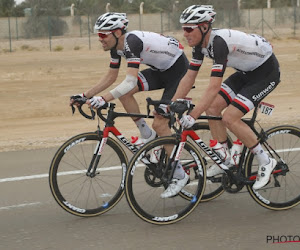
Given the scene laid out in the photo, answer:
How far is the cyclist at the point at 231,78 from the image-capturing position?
238 inches

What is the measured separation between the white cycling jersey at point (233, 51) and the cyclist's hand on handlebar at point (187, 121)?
0.44 metres

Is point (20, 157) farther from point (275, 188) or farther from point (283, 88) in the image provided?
point (283, 88)

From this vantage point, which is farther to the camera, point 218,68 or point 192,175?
point 192,175

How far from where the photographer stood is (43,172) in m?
8.63

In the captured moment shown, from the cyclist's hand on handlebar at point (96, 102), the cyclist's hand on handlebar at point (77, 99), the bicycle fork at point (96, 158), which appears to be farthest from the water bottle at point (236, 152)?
the cyclist's hand on handlebar at point (77, 99)

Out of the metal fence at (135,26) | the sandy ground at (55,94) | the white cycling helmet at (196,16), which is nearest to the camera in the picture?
the white cycling helmet at (196,16)

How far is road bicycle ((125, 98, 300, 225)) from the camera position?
6094 mm

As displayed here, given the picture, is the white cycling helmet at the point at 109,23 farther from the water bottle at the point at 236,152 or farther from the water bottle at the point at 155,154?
the water bottle at the point at 236,152

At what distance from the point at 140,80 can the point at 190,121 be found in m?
1.24

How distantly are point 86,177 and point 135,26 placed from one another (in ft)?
163

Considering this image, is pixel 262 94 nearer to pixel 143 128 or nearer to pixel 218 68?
pixel 218 68

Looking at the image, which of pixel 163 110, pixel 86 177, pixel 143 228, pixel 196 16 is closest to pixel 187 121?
pixel 163 110

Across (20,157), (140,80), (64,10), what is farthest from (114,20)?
(64,10)

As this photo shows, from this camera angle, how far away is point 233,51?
20.6 feet
